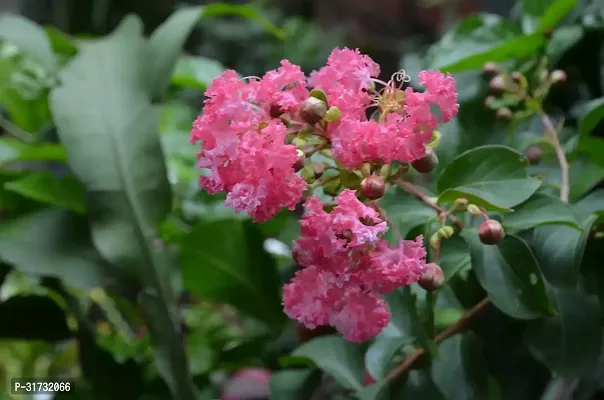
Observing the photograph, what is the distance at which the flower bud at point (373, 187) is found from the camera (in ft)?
1.11

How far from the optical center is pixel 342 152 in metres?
0.34

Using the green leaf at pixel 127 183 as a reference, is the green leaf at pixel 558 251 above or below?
below

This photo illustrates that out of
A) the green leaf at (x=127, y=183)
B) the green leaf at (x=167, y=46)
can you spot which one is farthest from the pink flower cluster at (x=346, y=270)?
the green leaf at (x=167, y=46)

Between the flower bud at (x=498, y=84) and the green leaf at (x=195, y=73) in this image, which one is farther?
the green leaf at (x=195, y=73)

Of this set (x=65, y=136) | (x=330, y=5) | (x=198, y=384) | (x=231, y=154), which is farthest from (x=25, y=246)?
(x=330, y=5)

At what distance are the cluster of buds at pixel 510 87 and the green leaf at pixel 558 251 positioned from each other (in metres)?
0.18

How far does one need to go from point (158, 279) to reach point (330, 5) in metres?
1.46

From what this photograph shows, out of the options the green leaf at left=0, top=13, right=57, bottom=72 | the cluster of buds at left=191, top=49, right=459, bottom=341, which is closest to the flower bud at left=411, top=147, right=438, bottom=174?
the cluster of buds at left=191, top=49, right=459, bottom=341

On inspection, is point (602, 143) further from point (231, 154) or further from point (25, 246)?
point (25, 246)

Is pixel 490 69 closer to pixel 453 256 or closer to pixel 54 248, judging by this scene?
pixel 453 256

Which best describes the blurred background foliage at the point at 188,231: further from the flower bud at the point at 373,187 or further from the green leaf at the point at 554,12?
the flower bud at the point at 373,187

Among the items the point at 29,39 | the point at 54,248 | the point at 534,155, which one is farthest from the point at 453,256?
the point at 29,39

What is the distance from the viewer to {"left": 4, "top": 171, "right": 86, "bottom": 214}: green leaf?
0.63 m

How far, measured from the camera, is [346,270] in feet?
1.10
